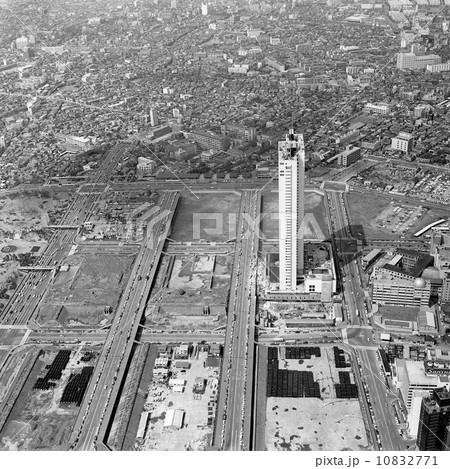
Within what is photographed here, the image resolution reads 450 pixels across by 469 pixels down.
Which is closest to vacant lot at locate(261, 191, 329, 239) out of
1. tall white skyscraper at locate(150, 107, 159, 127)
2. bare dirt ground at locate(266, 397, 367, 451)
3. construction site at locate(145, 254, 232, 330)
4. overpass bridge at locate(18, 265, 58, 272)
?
construction site at locate(145, 254, 232, 330)

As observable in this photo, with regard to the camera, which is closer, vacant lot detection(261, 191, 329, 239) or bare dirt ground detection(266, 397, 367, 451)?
bare dirt ground detection(266, 397, 367, 451)

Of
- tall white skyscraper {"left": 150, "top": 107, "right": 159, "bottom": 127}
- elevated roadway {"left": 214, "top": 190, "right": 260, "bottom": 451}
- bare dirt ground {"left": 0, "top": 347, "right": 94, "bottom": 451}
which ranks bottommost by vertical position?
bare dirt ground {"left": 0, "top": 347, "right": 94, "bottom": 451}

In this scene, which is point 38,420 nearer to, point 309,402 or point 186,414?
point 186,414

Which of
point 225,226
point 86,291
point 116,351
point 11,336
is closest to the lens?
point 116,351

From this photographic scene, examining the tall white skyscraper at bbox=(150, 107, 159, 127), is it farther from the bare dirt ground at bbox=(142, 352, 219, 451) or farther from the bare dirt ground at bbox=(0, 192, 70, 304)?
the bare dirt ground at bbox=(142, 352, 219, 451)

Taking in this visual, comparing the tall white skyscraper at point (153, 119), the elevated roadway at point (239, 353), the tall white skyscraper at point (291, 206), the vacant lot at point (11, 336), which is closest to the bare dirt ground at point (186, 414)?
the elevated roadway at point (239, 353)

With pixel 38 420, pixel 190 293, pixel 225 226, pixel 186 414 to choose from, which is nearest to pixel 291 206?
pixel 190 293

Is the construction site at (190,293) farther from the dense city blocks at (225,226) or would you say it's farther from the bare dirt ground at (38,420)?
the bare dirt ground at (38,420)
